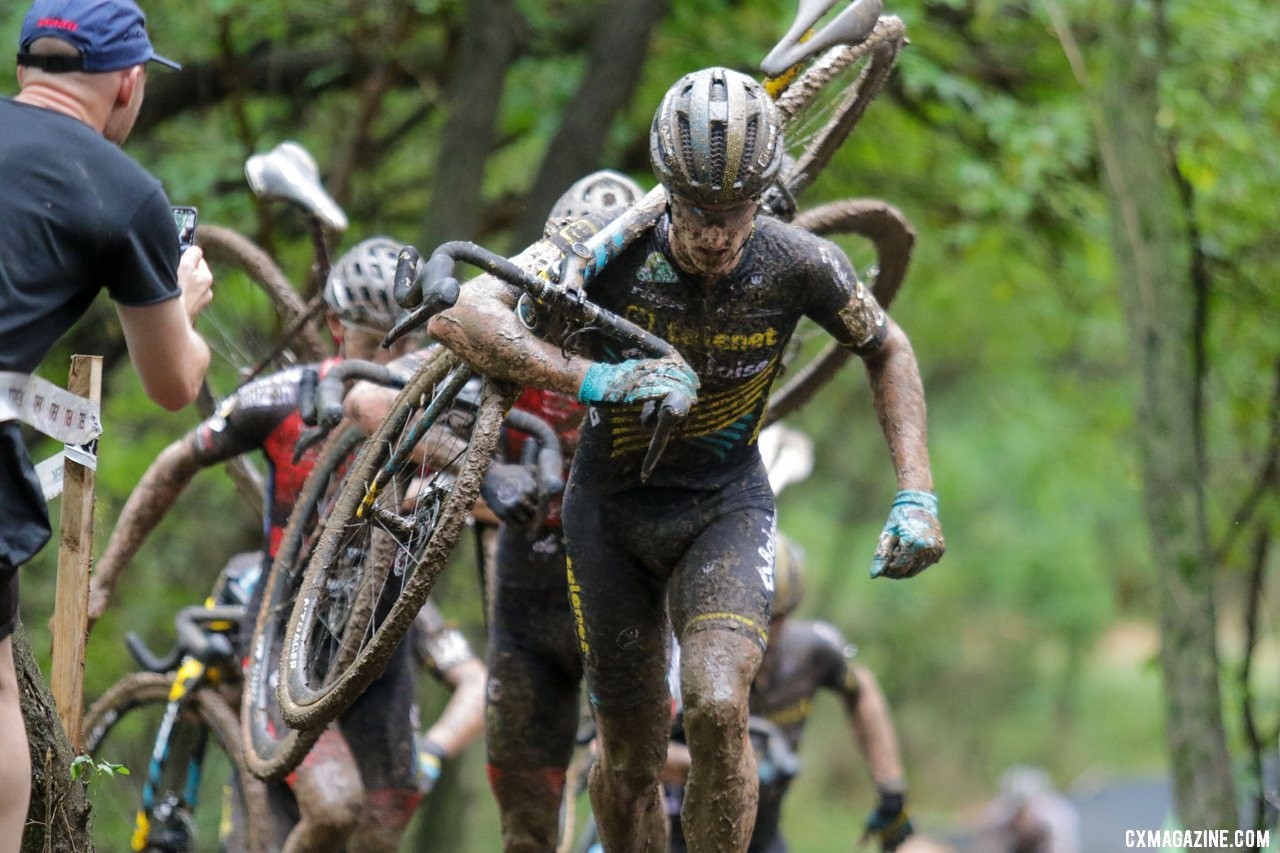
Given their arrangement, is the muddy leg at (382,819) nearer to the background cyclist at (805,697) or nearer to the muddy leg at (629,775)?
the muddy leg at (629,775)

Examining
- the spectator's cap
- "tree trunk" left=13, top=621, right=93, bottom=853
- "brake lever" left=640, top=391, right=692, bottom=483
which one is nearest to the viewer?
the spectator's cap

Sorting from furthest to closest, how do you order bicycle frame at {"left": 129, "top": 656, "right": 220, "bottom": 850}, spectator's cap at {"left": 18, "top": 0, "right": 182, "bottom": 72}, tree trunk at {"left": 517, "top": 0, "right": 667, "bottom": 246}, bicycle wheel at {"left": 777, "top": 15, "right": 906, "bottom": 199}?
tree trunk at {"left": 517, "top": 0, "right": 667, "bottom": 246}
bicycle frame at {"left": 129, "top": 656, "right": 220, "bottom": 850}
bicycle wheel at {"left": 777, "top": 15, "right": 906, "bottom": 199}
spectator's cap at {"left": 18, "top": 0, "right": 182, "bottom": 72}

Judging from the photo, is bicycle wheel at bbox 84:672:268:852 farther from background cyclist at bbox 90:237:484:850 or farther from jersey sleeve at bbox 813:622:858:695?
jersey sleeve at bbox 813:622:858:695

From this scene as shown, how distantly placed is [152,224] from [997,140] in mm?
9036

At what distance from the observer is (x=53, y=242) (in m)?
3.56

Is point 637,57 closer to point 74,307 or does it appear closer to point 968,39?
point 968,39

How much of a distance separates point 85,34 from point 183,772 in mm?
4466

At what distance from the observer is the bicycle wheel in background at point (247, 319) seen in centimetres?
757

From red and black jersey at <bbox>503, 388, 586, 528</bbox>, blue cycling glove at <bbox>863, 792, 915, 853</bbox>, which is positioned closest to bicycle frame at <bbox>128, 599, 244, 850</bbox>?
red and black jersey at <bbox>503, 388, 586, 528</bbox>

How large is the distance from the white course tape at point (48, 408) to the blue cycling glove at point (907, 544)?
1967 mm

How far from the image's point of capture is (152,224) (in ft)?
11.9

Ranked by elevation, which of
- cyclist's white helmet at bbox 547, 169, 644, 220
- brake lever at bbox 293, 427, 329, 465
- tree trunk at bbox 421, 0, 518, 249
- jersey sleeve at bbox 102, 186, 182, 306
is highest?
tree trunk at bbox 421, 0, 518, 249

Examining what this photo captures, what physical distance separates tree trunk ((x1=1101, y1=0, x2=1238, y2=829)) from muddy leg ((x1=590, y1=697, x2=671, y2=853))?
3250mm

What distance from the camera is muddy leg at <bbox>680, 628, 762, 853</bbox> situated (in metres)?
4.55
